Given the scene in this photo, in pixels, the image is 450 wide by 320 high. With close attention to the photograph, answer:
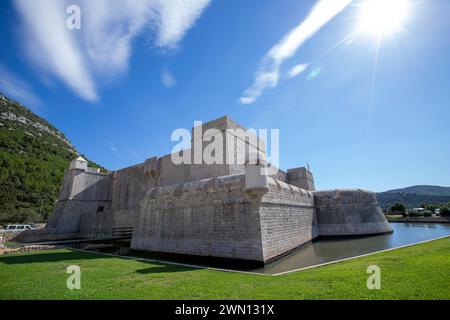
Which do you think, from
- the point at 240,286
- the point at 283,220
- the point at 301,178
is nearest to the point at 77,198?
the point at 283,220

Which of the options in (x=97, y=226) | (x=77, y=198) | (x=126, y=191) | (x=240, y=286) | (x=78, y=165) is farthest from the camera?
(x=126, y=191)

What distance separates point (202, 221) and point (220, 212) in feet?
4.64

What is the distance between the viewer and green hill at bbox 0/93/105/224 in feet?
119

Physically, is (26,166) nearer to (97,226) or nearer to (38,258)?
(97,226)

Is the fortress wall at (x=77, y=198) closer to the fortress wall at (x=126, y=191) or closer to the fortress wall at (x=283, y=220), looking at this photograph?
the fortress wall at (x=126, y=191)

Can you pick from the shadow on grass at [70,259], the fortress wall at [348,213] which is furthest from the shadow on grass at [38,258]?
the fortress wall at [348,213]

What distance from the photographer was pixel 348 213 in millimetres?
19938

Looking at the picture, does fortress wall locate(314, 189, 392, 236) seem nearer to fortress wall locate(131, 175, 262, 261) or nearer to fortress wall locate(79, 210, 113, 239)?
fortress wall locate(131, 175, 262, 261)

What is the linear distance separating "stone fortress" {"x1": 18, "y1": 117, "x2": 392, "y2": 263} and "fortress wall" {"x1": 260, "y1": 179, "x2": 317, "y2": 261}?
5cm

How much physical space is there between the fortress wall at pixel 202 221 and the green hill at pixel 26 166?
32.8 metres

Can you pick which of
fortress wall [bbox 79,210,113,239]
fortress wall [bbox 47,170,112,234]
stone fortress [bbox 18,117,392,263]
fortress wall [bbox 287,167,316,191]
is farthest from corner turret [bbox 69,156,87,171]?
fortress wall [bbox 287,167,316,191]

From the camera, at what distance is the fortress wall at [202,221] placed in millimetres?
10391

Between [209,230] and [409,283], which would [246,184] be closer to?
[209,230]
